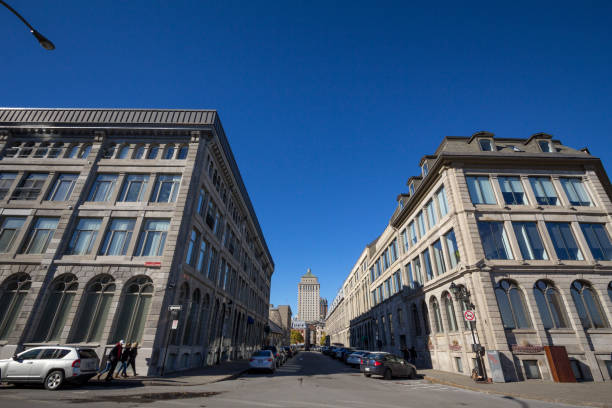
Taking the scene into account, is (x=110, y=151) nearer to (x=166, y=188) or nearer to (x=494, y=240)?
(x=166, y=188)

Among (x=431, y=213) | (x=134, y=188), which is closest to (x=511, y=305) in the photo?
(x=431, y=213)

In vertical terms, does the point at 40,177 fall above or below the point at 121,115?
below

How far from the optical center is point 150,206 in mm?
19797

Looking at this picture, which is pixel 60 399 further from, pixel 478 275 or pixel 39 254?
pixel 478 275

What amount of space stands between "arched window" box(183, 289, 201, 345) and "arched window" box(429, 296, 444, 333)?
20.0 meters

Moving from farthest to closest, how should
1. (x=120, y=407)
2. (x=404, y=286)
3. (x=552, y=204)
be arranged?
(x=404, y=286)
(x=552, y=204)
(x=120, y=407)

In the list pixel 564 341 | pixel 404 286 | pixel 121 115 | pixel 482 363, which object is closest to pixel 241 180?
pixel 121 115

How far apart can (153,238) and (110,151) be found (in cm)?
916

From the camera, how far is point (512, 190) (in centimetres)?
2180

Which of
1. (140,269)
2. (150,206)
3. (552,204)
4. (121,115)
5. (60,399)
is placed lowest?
(60,399)

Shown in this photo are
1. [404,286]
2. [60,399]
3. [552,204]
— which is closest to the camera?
[60,399]

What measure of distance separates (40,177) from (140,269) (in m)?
12.6

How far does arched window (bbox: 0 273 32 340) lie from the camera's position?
1714cm

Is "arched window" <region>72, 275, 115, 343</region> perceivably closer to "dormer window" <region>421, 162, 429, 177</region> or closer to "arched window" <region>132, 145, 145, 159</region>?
"arched window" <region>132, 145, 145, 159</region>
